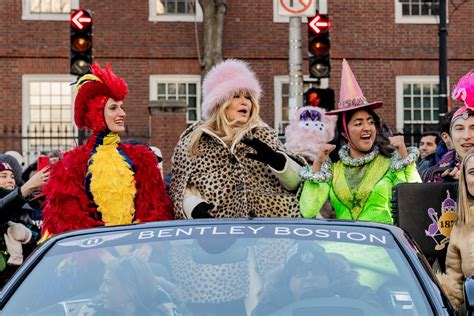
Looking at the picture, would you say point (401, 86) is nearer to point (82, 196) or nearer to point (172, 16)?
point (172, 16)

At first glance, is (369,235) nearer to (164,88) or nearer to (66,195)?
(66,195)

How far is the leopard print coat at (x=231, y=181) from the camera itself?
7695mm

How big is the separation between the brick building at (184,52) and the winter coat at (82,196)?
22323 millimetres

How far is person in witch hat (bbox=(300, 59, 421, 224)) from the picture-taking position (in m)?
7.61

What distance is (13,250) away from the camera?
383 inches

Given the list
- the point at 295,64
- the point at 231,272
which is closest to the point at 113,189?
the point at 231,272

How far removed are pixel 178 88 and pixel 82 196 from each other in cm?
2411

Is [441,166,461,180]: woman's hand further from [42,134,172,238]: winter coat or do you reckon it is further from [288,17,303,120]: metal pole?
[288,17,303,120]: metal pole

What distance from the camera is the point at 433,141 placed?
14109 millimetres

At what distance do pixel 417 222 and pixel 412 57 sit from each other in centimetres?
2533

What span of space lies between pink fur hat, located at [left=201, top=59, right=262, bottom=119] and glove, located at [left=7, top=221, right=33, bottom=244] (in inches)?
91.0

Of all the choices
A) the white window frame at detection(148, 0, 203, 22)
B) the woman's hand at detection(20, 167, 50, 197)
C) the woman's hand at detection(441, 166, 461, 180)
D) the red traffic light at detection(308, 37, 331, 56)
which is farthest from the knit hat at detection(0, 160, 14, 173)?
the white window frame at detection(148, 0, 203, 22)

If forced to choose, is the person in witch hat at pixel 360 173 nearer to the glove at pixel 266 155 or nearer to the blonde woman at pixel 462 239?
the glove at pixel 266 155

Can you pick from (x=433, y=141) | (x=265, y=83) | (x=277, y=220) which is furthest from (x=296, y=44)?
(x=265, y=83)
